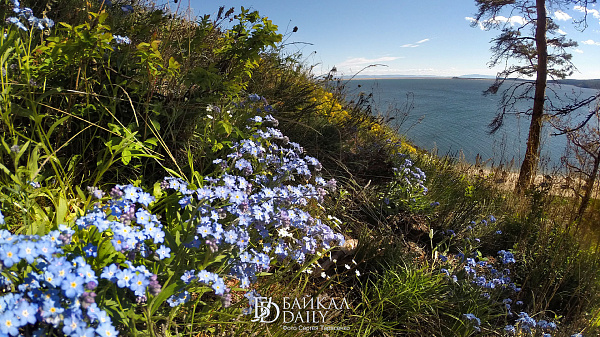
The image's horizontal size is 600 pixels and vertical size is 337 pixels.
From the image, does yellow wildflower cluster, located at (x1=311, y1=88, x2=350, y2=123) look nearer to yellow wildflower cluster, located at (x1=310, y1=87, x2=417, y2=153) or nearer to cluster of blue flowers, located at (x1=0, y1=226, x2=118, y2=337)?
yellow wildflower cluster, located at (x1=310, y1=87, x2=417, y2=153)

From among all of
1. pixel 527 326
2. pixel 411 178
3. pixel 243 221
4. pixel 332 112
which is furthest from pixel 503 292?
pixel 332 112

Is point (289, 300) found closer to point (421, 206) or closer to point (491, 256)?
point (421, 206)

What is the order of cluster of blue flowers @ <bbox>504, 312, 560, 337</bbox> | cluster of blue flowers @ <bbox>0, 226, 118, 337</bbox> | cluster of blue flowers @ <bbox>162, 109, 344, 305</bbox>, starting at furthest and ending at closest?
cluster of blue flowers @ <bbox>504, 312, 560, 337</bbox>
cluster of blue flowers @ <bbox>162, 109, 344, 305</bbox>
cluster of blue flowers @ <bbox>0, 226, 118, 337</bbox>

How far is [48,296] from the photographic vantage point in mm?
917

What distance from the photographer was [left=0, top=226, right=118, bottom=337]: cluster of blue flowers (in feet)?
2.75

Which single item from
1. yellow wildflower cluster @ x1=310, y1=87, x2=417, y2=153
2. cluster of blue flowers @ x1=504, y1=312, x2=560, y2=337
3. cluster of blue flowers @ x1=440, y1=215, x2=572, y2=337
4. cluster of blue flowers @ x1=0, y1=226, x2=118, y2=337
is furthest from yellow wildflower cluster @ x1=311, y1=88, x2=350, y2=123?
cluster of blue flowers @ x1=0, y1=226, x2=118, y2=337

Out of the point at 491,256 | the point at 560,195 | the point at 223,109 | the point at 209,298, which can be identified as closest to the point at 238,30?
the point at 223,109

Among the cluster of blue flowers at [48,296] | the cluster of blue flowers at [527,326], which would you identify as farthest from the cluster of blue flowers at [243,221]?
the cluster of blue flowers at [527,326]

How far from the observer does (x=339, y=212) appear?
3.03 metres

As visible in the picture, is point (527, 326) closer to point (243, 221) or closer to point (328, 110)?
point (243, 221)

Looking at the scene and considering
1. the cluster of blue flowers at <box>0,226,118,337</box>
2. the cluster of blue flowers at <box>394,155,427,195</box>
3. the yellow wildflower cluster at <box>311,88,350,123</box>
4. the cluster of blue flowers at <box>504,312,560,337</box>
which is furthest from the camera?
the yellow wildflower cluster at <box>311,88,350,123</box>

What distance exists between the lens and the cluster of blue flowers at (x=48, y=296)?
2.75 feet

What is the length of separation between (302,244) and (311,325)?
1.53 feet

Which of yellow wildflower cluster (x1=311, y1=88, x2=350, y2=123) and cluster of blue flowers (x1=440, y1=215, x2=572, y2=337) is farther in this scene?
yellow wildflower cluster (x1=311, y1=88, x2=350, y2=123)
